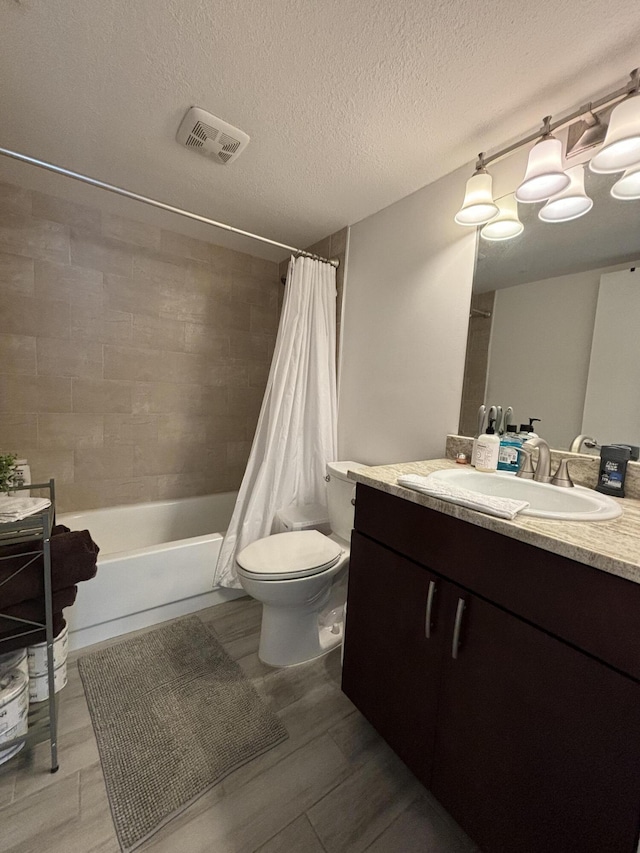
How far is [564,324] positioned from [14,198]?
2.65 m

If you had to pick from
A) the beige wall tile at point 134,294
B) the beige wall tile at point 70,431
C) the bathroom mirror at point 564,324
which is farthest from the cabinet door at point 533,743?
the beige wall tile at point 134,294

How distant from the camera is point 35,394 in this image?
1.96 meters

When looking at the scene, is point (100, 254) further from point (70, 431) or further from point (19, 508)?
point (19, 508)

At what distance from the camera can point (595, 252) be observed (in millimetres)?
1171

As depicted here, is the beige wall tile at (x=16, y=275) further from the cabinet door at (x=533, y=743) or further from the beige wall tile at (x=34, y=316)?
the cabinet door at (x=533, y=743)

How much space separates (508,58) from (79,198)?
2.08m

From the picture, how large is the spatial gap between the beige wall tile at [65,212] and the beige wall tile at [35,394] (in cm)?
87

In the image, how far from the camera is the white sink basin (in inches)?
33.6

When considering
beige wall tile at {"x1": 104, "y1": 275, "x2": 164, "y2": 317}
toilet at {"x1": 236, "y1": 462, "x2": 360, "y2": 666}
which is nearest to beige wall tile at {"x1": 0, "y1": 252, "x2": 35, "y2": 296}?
beige wall tile at {"x1": 104, "y1": 275, "x2": 164, "y2": 317}

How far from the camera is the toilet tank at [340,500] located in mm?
1731

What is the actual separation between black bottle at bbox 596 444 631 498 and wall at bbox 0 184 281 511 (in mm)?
2167

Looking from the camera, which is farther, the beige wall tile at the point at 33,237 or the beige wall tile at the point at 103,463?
the beige wall tile at the point at 103,463

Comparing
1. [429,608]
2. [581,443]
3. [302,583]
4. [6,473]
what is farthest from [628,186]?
[6,473]

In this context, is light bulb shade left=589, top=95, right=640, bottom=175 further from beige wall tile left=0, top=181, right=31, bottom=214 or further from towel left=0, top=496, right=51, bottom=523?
beige wall tile left=0, top=181, right=31, bottom=214
